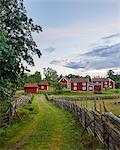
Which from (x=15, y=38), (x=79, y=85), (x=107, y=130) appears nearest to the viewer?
(x=107, y=130)

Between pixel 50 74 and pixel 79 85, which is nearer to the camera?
pixel 79 85

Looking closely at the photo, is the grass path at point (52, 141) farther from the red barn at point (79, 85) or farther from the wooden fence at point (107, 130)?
the red barn at point (79, 85)

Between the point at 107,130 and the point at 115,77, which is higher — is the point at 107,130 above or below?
below

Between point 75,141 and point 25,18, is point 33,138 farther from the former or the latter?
point 25,18

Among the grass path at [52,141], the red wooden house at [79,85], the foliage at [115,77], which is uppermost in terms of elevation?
the foliage at [115,77]

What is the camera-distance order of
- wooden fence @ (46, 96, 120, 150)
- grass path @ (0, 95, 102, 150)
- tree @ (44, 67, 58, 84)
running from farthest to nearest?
1. tree @ (44, 67, 58, 84)
2. grass path @ (0, 95, 102, 150)
3. wooden fence @ (46, 96, 120, 150)

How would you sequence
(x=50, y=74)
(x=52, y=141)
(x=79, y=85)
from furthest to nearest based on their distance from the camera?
(x=50, y=74)
(x=79, y=85)
(x=52, y=141)

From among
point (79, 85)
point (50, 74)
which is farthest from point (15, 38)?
point (50, 74)

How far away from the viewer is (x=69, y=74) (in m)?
173

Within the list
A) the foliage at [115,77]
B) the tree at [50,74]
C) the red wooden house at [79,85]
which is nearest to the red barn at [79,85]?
the red wooden house at [79,85]

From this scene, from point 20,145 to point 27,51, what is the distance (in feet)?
36.2

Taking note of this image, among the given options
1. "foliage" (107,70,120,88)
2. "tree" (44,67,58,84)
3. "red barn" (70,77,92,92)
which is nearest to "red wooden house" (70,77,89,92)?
"red barn" (70,77,92,92)

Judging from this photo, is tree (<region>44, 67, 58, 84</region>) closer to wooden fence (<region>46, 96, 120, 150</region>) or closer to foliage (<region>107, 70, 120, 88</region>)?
foliage (<region>107, 70, 120, 88</region>)

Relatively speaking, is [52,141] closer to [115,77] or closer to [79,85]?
[79,85]
